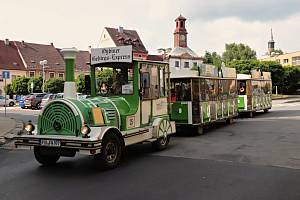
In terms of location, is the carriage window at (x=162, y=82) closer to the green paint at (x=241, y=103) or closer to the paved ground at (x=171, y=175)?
the paved ground at (x=171, y=175)

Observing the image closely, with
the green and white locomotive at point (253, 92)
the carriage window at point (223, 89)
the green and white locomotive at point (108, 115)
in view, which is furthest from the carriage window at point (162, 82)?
the green and white locomotive at point (253, 92)

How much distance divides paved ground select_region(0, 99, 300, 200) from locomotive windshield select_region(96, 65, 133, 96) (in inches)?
69.5

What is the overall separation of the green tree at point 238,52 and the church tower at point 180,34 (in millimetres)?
15227

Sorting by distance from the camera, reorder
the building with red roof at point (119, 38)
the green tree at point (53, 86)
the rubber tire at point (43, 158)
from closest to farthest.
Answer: the rubber tire at point (43, 158)
the green tree at point (53, 86)
the building with red roof at point (119, 38)

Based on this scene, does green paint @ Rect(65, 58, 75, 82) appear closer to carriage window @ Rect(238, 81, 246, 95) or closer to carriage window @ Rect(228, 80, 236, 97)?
carriage window @ Rect(228, 80, 236, 97)

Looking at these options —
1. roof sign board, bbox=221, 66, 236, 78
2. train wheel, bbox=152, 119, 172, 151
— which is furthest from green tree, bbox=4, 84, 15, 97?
train wheel, bbox=152, 119, 172, 151

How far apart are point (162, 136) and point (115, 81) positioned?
83.2 inches

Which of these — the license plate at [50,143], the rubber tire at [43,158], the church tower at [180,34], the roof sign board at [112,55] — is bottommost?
the rubber tire at [43,158]

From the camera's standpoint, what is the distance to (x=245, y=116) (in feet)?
76.7

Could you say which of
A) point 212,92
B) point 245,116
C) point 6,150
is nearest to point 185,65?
point 245,116

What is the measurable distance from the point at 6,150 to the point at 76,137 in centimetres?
443

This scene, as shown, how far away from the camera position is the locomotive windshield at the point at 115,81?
10.1m

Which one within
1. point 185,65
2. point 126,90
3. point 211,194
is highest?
point 185,65

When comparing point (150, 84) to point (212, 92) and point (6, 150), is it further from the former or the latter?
point (212, 92)
